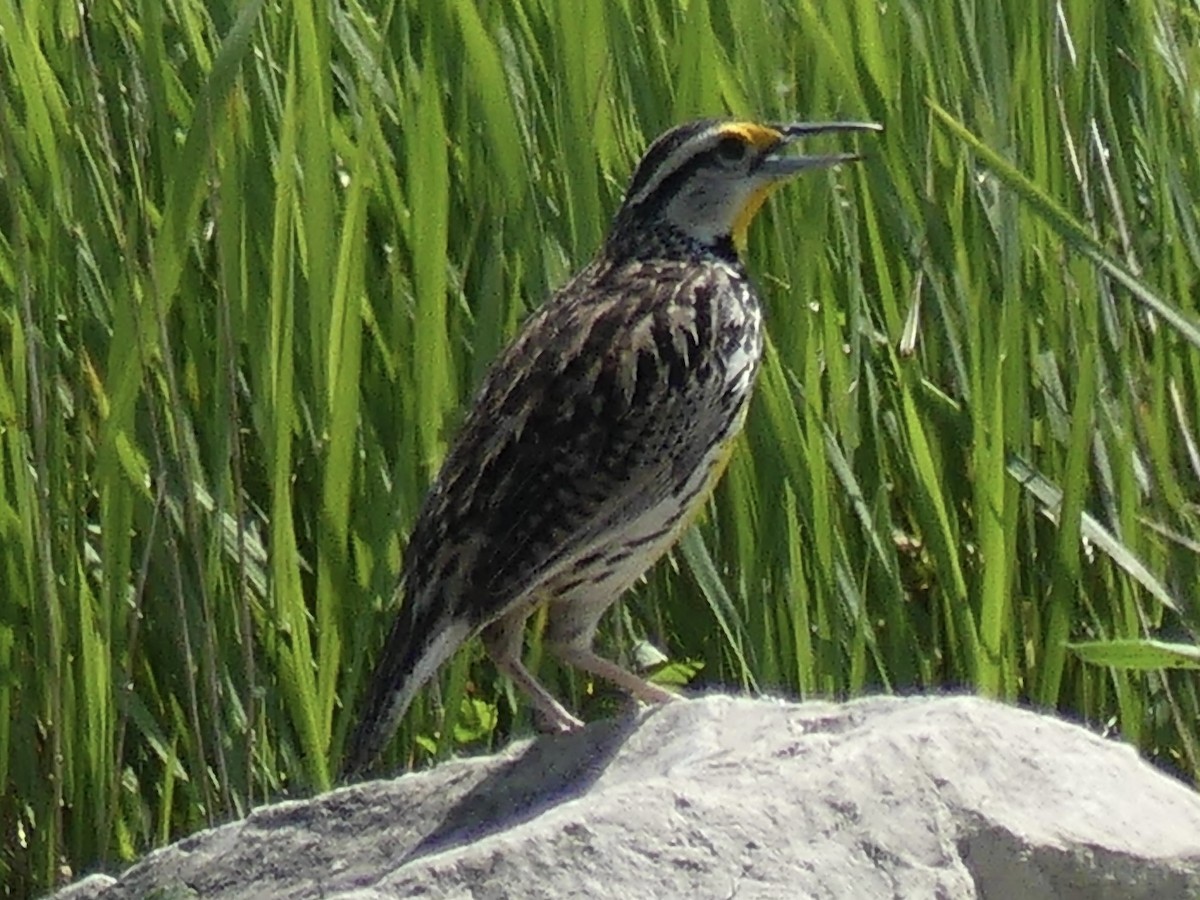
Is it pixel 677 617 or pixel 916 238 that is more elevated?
pixel 916 238

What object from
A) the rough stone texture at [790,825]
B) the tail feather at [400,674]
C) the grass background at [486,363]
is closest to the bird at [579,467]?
the tail feather at [400,674]

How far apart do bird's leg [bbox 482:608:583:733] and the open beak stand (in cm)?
66

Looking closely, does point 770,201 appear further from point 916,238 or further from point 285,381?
point 285,381

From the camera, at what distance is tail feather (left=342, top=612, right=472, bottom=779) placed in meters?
3.04

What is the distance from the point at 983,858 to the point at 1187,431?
1250mm

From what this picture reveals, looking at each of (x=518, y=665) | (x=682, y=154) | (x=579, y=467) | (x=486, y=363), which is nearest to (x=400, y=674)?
(x=518, y=665)

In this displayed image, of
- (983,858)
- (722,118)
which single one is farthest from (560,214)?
(983,858)

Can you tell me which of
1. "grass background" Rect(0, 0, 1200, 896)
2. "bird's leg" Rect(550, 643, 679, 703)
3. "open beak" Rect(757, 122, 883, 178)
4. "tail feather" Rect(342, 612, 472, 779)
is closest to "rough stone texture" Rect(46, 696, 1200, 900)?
"tail feather" Rect(342, 612, 472, 779)

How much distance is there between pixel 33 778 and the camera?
340 cm

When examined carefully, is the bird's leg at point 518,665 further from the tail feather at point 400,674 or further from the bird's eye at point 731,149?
the bird's eye at point 731,149

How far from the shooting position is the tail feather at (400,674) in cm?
304

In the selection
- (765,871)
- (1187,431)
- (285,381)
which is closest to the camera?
(765,871)

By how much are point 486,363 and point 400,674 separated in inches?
22.0

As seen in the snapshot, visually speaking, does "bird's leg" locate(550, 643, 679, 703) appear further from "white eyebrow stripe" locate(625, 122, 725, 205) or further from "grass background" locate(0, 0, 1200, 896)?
"white eyebrow stripe" locate(625, 122, 725, 205)
